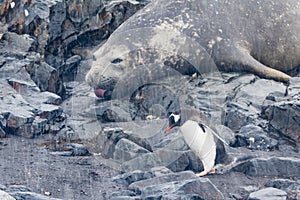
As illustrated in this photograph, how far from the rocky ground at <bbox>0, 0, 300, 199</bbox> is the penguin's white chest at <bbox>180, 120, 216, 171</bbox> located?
12 centimetres

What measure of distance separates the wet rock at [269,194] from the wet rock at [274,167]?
0.76 metres

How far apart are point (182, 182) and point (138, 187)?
20.0 inches

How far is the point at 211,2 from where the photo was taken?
10.1 m

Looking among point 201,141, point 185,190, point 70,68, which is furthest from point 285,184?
point 70,68

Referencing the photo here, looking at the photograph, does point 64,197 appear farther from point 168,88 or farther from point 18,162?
point 168,88

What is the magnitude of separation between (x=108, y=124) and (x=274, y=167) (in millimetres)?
2498

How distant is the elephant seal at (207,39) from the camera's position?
9.41 meters

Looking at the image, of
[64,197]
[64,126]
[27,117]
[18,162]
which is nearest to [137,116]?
[64,126]

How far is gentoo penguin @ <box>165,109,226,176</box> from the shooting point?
6.49 meters

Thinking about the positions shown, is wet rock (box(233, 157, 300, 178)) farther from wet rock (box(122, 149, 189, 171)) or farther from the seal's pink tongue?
the seal's pink tongue

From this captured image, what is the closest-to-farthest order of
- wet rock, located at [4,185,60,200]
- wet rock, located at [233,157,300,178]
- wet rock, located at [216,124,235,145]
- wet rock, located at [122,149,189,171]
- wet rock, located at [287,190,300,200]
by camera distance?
wet rock, located at [4,185,60,200] < wet rock, located at [287,190,300,200] < wet rock, located at [233,157,300,178] < wet rock, located at [122,149,189,171] < wet rock, located at [216,124,235,145]

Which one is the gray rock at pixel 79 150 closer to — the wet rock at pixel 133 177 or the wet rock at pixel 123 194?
the wet rock at pixel 133 177

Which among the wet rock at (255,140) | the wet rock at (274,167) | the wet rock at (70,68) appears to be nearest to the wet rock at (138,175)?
the wet rock at (274,167)

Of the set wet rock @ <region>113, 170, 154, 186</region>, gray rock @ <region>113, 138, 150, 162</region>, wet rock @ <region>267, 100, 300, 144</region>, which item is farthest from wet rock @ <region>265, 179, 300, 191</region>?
wet rock @ <region>267, 100, 300, 144</region>
